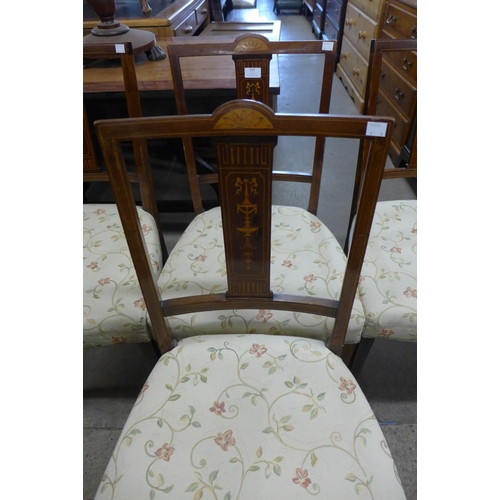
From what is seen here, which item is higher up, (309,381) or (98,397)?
(309,381)

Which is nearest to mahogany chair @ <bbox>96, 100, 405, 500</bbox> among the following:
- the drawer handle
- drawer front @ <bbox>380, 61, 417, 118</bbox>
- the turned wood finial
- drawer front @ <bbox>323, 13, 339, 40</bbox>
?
the turned wood finial

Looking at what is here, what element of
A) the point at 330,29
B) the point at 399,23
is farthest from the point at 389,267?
the point at 330,29

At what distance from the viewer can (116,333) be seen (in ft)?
2.64

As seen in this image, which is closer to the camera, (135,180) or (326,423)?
(326,423)

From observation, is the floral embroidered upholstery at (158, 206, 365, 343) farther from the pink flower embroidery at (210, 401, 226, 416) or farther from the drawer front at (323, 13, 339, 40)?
the drawer front at (323, 13, 339, 40)

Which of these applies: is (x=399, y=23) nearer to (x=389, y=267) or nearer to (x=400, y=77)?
(x=400, y=77)

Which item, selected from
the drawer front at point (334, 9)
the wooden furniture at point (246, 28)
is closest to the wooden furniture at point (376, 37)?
the drawer front at point (334, 9)

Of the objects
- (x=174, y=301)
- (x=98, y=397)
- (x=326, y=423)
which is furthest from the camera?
(x=98, y=397)

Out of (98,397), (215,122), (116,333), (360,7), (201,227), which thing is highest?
(360,7)

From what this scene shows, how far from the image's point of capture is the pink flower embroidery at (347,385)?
2.05 feet

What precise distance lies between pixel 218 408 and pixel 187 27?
6.99 feet

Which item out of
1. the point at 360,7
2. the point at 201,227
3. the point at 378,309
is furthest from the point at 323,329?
the point at 360,7

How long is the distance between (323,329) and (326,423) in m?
0.22

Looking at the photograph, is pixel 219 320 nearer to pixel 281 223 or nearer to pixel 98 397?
pixel 281 223
